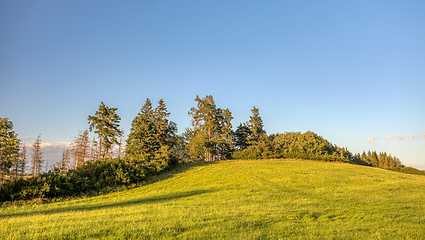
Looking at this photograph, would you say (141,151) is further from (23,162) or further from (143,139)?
(23,162)

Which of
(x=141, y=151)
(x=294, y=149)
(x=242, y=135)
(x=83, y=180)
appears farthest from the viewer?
(x=242, y=135)

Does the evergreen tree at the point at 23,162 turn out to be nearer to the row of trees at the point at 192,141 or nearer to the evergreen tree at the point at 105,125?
the row of trees at the point at 192,141

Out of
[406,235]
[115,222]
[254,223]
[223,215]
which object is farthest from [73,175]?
[406,235]

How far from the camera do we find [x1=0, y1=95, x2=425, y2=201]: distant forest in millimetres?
18969

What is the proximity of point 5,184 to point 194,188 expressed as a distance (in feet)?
49.5

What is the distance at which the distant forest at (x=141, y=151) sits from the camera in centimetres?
1897

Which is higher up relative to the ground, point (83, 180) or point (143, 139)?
point (143, 139)

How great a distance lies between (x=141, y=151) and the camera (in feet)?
132

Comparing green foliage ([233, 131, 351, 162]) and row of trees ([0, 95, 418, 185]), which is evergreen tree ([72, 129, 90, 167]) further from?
green foliage ([233, 131, 351, 162])

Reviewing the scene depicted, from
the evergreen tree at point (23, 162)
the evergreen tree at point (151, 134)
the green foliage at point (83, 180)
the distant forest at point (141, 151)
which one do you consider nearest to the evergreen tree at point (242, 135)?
the distant forest at point (141, 151)

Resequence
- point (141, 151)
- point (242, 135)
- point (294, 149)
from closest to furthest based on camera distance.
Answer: point (141, 151) < point (294, 149) < point (242, 135)

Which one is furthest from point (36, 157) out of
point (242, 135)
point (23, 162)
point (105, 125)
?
point (242, 135)

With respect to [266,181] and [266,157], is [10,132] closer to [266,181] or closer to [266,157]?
[266,181]

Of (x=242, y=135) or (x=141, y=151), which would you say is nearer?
(x=141, y=151)
